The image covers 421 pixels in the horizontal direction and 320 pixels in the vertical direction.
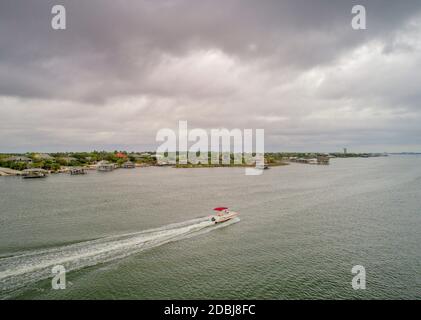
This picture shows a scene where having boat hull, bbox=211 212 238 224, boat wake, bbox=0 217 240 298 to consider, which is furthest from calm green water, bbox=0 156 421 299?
boat hull, bbox=211 212 238 224

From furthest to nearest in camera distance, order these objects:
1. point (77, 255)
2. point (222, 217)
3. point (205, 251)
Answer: point (222, 217)
point (205, 251)
point (77, 255)

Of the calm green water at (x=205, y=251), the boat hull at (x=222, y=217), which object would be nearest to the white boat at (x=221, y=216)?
the boat hull at (x=222, y=217)

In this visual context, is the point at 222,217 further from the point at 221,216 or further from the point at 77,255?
the point at 77,255

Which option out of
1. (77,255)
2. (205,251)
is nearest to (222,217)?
(205,251)

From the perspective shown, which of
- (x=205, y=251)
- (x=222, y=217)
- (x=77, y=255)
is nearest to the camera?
(x=77, y=255)

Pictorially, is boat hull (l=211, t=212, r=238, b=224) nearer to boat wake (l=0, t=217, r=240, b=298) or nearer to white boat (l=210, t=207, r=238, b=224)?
white boat (l=210, t=207, r=238, b=224)

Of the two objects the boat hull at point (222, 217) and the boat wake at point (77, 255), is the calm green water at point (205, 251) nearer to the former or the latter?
the boat wake at point (77, 255)

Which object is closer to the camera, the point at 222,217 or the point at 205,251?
the point at 205,251
